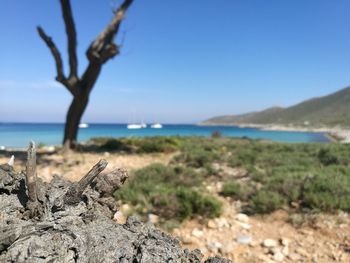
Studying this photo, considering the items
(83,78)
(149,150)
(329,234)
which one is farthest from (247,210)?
(83,78)

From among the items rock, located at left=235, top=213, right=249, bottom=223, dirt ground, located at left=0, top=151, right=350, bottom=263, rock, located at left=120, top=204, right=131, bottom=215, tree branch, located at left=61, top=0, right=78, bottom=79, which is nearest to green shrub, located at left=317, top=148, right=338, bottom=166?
dirt ground, located at left=0, top=151, right=350, bottom=263

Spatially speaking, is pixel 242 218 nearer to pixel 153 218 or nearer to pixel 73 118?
pixel 153 218

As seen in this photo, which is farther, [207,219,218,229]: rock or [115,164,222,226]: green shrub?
[115,164,222,226]: green shrub

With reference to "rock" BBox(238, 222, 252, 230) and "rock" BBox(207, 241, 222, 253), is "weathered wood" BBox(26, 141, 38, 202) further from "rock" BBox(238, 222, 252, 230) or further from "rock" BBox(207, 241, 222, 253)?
"rock" BBox(238, 222, 252, 230)

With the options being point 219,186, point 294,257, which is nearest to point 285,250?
point 294,257

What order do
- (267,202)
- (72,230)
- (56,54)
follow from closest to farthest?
(72,230), (267,202), (56,54)

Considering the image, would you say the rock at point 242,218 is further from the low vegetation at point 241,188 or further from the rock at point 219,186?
the rock at point 219,186

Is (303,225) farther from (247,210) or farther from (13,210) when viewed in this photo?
(13,210)

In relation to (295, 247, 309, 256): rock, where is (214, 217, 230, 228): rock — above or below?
above

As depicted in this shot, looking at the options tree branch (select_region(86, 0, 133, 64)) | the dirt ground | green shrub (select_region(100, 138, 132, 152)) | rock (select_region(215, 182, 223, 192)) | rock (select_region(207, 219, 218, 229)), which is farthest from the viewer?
green shrub (select_region(100, 138, 132, 152))
